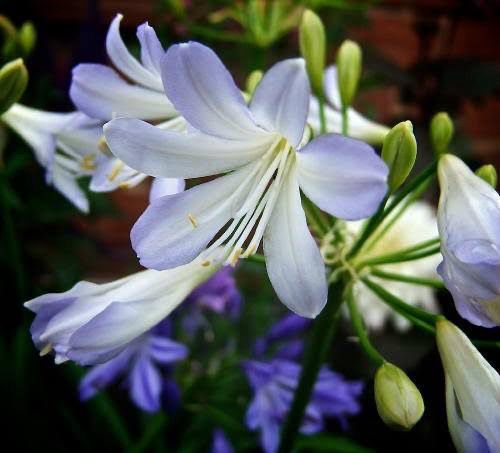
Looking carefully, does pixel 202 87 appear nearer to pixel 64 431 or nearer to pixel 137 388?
pixel 137 388

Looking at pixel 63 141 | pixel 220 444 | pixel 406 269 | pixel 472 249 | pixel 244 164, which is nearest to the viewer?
pixel 472 249

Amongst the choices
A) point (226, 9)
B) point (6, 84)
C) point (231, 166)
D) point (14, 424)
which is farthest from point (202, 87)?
→ point (226, 9)

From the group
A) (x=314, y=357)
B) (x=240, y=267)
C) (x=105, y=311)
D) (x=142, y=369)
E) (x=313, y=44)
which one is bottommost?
(x=240, y=267)

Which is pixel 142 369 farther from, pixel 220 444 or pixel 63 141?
pixel 63 141

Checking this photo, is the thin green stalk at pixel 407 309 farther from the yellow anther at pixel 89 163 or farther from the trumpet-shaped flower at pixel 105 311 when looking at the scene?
the yellow anther at pixel 89 163

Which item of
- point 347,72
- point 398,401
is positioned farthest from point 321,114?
point 398,401

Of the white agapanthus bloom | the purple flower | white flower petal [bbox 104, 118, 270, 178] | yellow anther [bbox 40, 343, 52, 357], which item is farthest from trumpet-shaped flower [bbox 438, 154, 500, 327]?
the white agapanthus bloom
